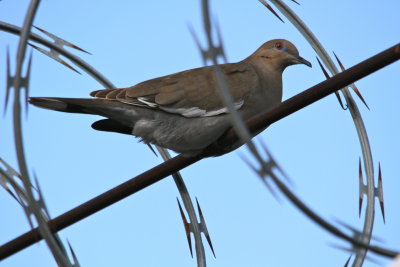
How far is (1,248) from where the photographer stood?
115 inches

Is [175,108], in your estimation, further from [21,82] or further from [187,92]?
[21,82]

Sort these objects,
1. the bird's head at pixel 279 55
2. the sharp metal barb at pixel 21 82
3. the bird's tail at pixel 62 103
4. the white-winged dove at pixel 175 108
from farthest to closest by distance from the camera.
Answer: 1. the bird's head at pixel 279 55
2. the white-winged dove at pixel 175 108
3. the bird's tail at pixel 62 103
4. the sharp metal barb at pixel 21 82

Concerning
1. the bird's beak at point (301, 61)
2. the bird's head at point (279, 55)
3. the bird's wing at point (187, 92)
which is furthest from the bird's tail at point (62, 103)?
the bird's beak at point (301, 61)

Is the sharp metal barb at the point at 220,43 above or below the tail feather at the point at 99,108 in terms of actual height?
below

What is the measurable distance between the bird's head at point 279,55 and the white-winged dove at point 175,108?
55cm

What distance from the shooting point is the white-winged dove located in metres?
3.73

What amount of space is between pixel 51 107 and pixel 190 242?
1.11 meters

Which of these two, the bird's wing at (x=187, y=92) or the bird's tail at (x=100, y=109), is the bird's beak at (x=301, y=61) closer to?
the bird's wing at (x=187, y=92)

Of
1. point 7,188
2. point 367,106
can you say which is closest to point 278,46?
point 367,106

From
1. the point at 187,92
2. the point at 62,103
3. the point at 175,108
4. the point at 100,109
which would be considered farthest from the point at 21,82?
the point at 187,92

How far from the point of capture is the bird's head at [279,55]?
4566 mm

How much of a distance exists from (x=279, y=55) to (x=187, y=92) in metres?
1.00

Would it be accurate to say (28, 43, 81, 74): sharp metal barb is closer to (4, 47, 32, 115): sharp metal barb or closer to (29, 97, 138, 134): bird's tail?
(29, 97, 138, 134): bird's tail

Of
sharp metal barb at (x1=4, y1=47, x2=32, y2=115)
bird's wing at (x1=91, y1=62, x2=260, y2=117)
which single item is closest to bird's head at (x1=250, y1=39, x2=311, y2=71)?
bird's wing at (x1=91, y1=62, x2=260, y2=117)
